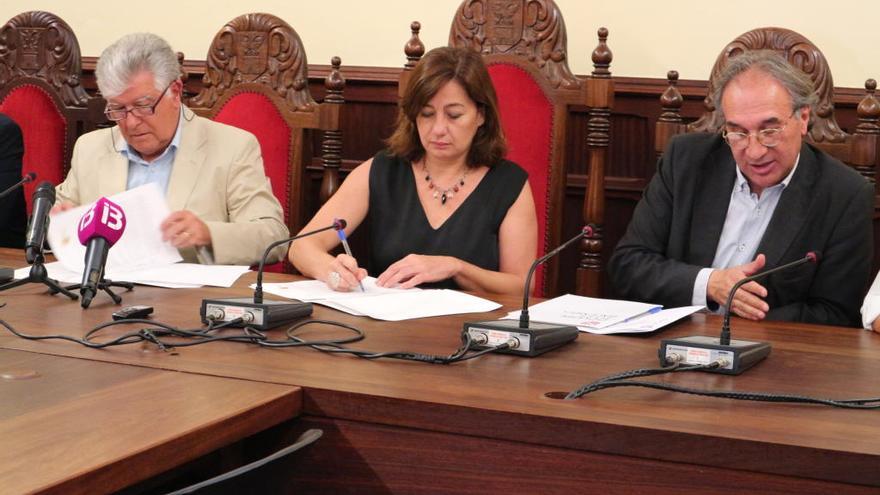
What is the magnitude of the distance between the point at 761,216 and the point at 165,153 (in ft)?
5.24

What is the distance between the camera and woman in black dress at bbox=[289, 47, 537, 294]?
2758 millimetres

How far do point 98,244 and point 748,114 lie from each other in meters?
1.44

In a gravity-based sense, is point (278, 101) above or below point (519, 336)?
above

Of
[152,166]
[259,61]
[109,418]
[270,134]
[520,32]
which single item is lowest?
[109,418]

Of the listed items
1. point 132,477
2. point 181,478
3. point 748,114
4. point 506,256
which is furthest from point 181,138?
point 132,477

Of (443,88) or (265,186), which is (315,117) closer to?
(265,186)

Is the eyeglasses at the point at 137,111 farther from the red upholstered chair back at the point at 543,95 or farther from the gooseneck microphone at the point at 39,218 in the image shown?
the gooseneck microphone at the point at 39,218

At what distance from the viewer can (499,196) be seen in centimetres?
280

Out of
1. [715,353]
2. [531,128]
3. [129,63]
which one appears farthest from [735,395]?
[129,63]

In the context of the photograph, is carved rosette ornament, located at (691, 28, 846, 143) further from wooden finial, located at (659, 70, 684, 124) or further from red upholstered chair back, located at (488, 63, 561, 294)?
red upholstered chair back, located at (488, 63, 561, 294)

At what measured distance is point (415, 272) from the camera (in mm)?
2363

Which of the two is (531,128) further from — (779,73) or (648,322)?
(648,322)


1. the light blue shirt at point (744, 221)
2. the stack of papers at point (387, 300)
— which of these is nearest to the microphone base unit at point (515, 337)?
the stack of papers at point (387, 300)

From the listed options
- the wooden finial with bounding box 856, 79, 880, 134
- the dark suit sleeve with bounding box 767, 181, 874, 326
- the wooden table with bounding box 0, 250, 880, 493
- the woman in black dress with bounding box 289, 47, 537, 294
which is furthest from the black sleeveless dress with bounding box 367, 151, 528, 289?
the wooden table with bounding box 0, 250, 880, 493
